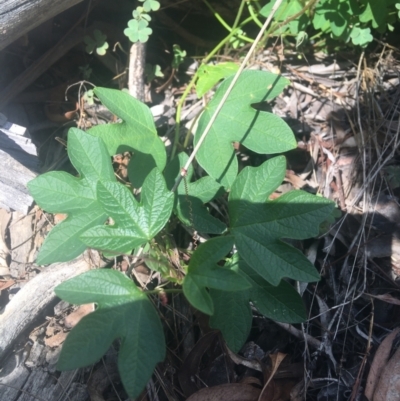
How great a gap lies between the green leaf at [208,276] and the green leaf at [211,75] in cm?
96

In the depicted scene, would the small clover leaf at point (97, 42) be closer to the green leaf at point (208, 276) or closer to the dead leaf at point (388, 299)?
the green leaf at point (208, 276)

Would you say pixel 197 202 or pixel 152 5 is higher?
pixel 152 5

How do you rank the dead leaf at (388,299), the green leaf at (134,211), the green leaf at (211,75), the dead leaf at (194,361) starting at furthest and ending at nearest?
the green leaf at (211,75)
the dead leaf at (388,299)
the dead leaf at (194,361)
the green leaf at (134,211)

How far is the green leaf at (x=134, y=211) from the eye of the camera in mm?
1475

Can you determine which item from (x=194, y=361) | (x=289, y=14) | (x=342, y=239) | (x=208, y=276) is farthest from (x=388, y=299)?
(x=289, y=14)

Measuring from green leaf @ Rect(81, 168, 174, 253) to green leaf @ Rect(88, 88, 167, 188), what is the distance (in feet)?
0.97

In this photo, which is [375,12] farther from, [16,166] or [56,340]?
[56,340]

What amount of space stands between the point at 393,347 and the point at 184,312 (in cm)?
86

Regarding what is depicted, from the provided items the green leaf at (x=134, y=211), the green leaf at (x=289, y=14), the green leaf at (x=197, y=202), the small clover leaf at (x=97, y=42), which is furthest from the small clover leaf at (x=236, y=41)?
the green leaf at (x=134, y=211)

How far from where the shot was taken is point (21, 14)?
168 cm

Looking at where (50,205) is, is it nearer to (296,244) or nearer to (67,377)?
(67,377)

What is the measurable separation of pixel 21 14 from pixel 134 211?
88 centimetres

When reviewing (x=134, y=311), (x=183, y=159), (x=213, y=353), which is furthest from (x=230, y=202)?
(x=213, y=353)

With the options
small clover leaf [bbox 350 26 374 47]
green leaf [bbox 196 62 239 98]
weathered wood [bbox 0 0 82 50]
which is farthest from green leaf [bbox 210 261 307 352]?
small clover leaf [bbox 350 26 374 47]
